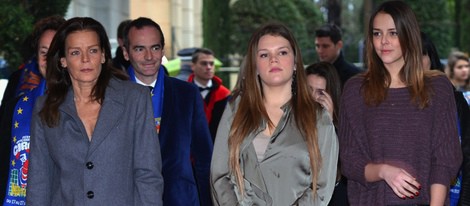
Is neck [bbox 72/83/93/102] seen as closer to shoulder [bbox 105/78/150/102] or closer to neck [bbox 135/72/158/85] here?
shoulder [bbox 105/78/150/102]

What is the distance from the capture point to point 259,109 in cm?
498

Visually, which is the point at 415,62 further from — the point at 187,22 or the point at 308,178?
the point at 187,22

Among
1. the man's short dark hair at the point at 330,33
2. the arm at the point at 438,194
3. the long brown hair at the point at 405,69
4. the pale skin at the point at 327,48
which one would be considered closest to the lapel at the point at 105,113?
the long brown hair at the point at 405,69

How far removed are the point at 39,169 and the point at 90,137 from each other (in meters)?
0.31

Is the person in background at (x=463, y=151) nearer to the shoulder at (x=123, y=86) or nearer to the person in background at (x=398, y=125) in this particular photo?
the person in background at (x=398, y=125)

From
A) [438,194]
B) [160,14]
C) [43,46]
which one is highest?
[160,14]

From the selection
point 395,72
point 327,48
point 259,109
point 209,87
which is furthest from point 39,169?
point 209,87

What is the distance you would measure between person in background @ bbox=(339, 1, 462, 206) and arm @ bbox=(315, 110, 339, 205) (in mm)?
105

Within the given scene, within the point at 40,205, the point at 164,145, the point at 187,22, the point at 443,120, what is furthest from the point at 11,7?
the point at 187,22

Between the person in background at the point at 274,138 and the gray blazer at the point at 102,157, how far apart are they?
1.23 feet

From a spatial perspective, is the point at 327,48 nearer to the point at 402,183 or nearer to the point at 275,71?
the point at 275,71

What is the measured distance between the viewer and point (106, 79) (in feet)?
16.7

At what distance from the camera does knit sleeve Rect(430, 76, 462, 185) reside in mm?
4734

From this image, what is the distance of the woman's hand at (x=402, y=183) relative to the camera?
4.54 m
